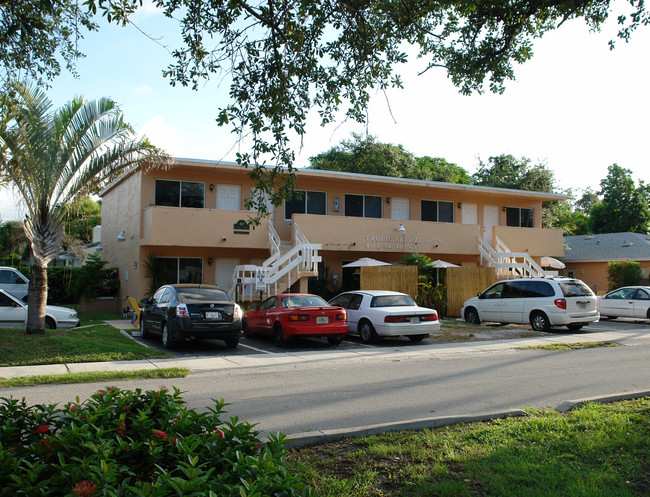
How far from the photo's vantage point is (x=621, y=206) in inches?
2013

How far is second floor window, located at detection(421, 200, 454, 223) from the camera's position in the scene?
28.1 meters

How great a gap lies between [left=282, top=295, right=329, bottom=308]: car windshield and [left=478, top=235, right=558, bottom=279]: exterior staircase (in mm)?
12655

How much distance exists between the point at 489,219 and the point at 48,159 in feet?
75.2

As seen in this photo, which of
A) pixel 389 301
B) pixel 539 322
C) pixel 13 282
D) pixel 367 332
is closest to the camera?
pixel 367 332

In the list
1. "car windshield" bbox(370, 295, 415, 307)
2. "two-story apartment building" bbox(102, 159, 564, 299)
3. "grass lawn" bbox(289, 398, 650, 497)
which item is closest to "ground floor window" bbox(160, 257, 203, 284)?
"two-story apartment building" bbox(102, 159, 564, 299)

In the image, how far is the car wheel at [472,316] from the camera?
20797 millimetres

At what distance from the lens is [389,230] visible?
25.1m

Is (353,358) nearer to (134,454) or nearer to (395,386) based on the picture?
(395,386)

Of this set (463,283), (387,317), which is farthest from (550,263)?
(387,317)

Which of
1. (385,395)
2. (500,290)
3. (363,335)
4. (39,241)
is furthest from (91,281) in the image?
(385,395)

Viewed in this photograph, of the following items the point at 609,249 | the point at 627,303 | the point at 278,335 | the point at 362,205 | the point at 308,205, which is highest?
the point at 362,205

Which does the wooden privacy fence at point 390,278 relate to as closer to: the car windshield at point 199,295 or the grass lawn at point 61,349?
the car windshield at point 199,295

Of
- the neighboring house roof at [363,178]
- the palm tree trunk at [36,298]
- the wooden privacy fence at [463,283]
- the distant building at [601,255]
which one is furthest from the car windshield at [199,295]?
the distant building at [601,255]

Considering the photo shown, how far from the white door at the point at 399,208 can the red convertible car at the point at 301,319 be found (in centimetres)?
1264
